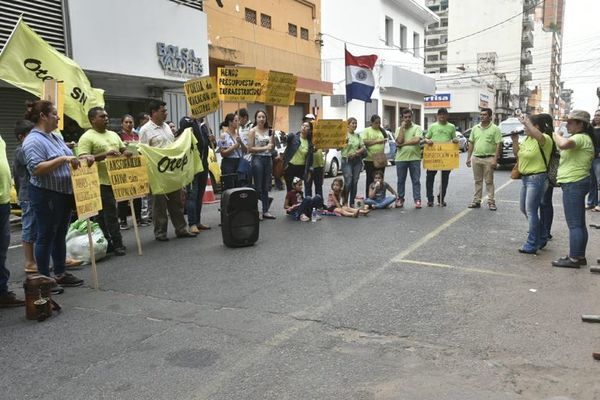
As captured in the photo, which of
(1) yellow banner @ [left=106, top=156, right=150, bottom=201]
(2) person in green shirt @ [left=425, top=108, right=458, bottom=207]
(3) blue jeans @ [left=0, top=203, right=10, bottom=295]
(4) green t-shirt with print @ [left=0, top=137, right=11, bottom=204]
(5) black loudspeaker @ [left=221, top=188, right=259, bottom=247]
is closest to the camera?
(4) green t-shirt with print @ [left=0, top=137, right=11, bottom=204]

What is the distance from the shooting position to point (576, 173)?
18.9 ft

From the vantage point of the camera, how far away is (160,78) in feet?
49.2

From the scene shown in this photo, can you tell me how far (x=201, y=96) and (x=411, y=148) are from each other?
428 cm

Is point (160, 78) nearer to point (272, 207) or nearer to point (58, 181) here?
point (272, 207)

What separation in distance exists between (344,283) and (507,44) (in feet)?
286

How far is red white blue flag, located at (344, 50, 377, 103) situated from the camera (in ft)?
38.9

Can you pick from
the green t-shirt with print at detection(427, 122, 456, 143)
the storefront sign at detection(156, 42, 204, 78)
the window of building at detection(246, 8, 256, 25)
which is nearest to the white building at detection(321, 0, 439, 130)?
the window of building at detection(246, 8, 256, 25)

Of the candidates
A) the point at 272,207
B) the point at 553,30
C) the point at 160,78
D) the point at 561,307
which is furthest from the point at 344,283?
the point at 553,30

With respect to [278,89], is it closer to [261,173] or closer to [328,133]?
[328,133]

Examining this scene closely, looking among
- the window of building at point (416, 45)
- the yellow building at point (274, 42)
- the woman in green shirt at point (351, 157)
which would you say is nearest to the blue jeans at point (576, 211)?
the woman in green shirt at point (351, 157)

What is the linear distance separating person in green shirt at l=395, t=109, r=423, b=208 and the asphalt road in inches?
135

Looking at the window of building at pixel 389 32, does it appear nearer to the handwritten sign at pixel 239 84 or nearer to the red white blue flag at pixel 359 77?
the red white blue flag at pixel 359 77

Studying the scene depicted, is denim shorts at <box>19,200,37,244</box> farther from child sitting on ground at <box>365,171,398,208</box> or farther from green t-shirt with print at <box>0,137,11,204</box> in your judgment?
child sitting on ground at <box>365,171,398,208</box>

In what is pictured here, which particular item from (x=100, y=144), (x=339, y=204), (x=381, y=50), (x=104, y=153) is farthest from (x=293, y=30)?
(x=104, y=153)
